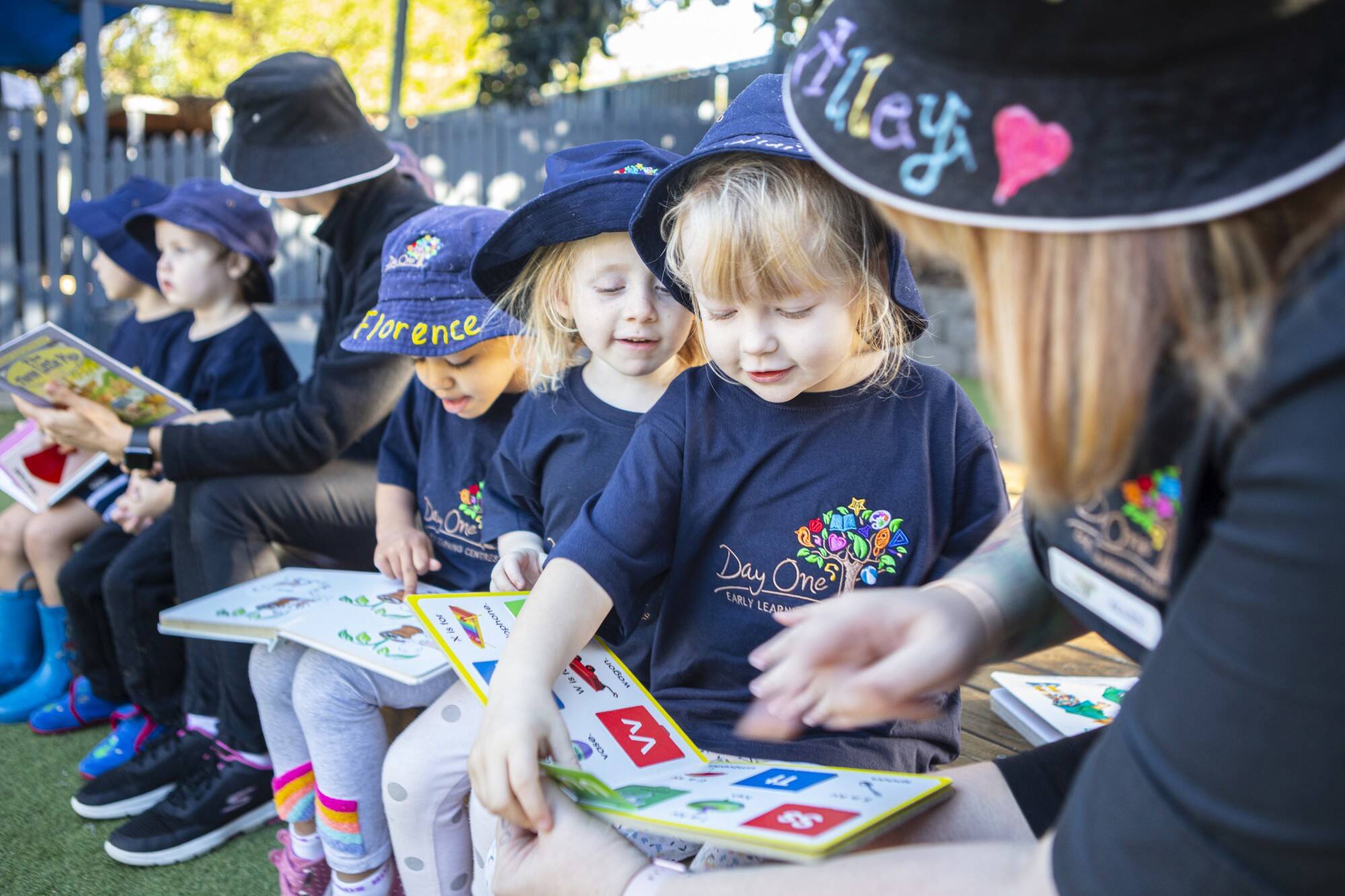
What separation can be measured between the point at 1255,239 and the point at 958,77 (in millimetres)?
213

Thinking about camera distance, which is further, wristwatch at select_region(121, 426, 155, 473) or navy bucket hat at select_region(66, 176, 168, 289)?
navy bucket hat at select_region(66, 176, 168, 289)

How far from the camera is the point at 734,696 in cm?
143

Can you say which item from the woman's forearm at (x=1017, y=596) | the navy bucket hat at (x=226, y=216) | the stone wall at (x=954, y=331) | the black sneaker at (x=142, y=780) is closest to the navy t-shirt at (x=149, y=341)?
the navy bucket hat at (x=226, y=216)

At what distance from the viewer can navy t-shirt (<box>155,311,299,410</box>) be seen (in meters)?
3.01

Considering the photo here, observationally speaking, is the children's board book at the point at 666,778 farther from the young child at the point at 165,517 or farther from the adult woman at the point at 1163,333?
the young child at the point at 165,517

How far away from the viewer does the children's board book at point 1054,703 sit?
162 cm

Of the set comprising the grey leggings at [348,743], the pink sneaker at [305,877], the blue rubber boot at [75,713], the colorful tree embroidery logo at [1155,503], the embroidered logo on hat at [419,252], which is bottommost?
the blue rubber boot at [75,713]

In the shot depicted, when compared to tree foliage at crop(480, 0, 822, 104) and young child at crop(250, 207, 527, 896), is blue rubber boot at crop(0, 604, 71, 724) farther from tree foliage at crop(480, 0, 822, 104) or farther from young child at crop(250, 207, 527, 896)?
tree foliage at crop(480, 0, 822, 104)

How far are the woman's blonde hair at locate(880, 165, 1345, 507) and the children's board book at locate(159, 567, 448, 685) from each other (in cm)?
120

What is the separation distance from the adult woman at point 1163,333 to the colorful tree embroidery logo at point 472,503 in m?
1.38

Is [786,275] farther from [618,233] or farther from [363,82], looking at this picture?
[363,82]

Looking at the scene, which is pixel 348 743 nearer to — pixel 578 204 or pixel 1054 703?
pixel 578 204

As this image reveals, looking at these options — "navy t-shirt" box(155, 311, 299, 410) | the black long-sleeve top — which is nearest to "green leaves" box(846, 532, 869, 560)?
the black long-sleeve top

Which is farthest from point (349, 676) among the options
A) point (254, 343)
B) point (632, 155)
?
point (254, 343)
